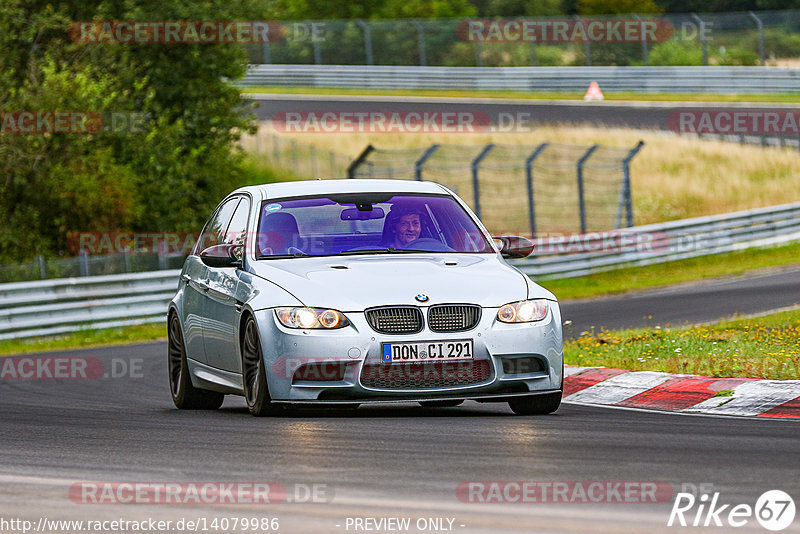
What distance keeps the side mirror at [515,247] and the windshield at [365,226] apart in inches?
4.4

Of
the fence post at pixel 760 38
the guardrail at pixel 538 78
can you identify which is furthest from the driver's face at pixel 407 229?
the guardrail at pixel 538 78

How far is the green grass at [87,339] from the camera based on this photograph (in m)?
23.5

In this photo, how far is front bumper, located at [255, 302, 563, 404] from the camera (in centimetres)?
902

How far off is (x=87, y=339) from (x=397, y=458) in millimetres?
17967

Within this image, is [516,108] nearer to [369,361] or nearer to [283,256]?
[283,256]

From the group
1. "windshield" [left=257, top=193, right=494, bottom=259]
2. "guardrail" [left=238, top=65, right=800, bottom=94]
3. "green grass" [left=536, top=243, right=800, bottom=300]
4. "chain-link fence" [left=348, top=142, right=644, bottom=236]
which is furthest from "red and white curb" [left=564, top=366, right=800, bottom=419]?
"guardrail" [left=238, top=65, right=800, bottom=94]

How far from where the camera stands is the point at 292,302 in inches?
360

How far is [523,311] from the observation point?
30.7ft

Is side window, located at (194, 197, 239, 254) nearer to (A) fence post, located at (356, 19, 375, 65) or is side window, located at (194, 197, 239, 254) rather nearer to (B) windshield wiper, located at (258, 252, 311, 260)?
(B) windshield wiper, located at (258, 252, 311, 260)

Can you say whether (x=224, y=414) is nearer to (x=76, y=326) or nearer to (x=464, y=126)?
(x=76, y=326)

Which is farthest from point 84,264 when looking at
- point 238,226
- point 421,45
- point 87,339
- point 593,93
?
point 421,45

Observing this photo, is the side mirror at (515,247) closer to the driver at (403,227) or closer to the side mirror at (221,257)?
the driver at (403,227)

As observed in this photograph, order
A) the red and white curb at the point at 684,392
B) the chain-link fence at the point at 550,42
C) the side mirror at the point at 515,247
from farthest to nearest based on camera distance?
the chain-link fence at the point at 550,42, the side mirror at the point at 515,247, the red and white curb at the point at 684,392

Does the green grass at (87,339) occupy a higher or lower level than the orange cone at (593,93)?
lower
